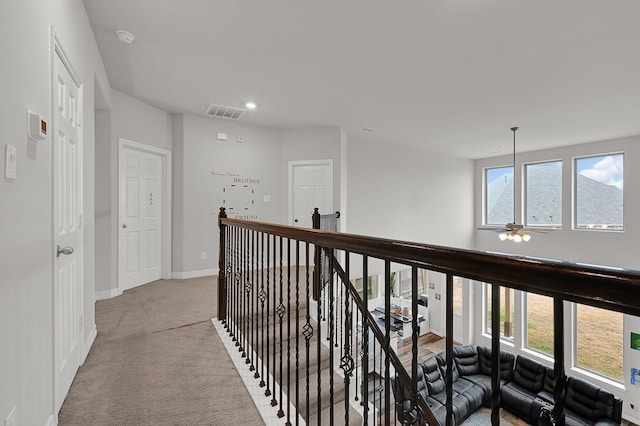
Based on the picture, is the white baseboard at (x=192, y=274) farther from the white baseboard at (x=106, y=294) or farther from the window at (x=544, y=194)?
the window at (x=544, y=194)

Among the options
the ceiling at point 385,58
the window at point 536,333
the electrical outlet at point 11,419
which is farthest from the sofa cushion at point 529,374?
the electrical outlet at point 11,419

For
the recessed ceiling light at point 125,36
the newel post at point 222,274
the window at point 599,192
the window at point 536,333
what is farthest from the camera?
the window at point 536,333

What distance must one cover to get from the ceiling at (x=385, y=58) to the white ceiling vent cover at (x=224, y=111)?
0.47 ft

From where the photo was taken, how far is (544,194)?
730 centimetres

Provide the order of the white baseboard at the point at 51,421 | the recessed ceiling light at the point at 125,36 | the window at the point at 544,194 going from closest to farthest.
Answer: the white baseboard at the point at 51,421
the recessed ceiling light at the point at 125,36
the window at the point at 544,194

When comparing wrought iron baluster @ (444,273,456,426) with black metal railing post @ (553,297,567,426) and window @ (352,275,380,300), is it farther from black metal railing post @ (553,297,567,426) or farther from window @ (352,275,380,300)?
window @ (352,275,380,300)

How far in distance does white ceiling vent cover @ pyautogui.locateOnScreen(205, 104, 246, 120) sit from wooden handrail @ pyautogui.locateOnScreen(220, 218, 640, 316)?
435 cm

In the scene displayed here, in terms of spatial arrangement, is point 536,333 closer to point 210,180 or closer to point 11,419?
point 210,180

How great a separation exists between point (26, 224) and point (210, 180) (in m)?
3.92

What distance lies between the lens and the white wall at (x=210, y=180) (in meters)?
4.84

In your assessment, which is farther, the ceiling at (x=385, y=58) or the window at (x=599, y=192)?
the window at (x=599, y=192)

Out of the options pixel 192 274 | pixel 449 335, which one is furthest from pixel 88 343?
pixel 449 335

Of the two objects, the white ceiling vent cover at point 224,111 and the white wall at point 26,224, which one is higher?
the white ceiling vent cover at point 224,111

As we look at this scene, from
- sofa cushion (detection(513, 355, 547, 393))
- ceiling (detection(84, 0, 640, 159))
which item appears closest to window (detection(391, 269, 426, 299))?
sofa cushion (detection(513, 355, 547, 393))
